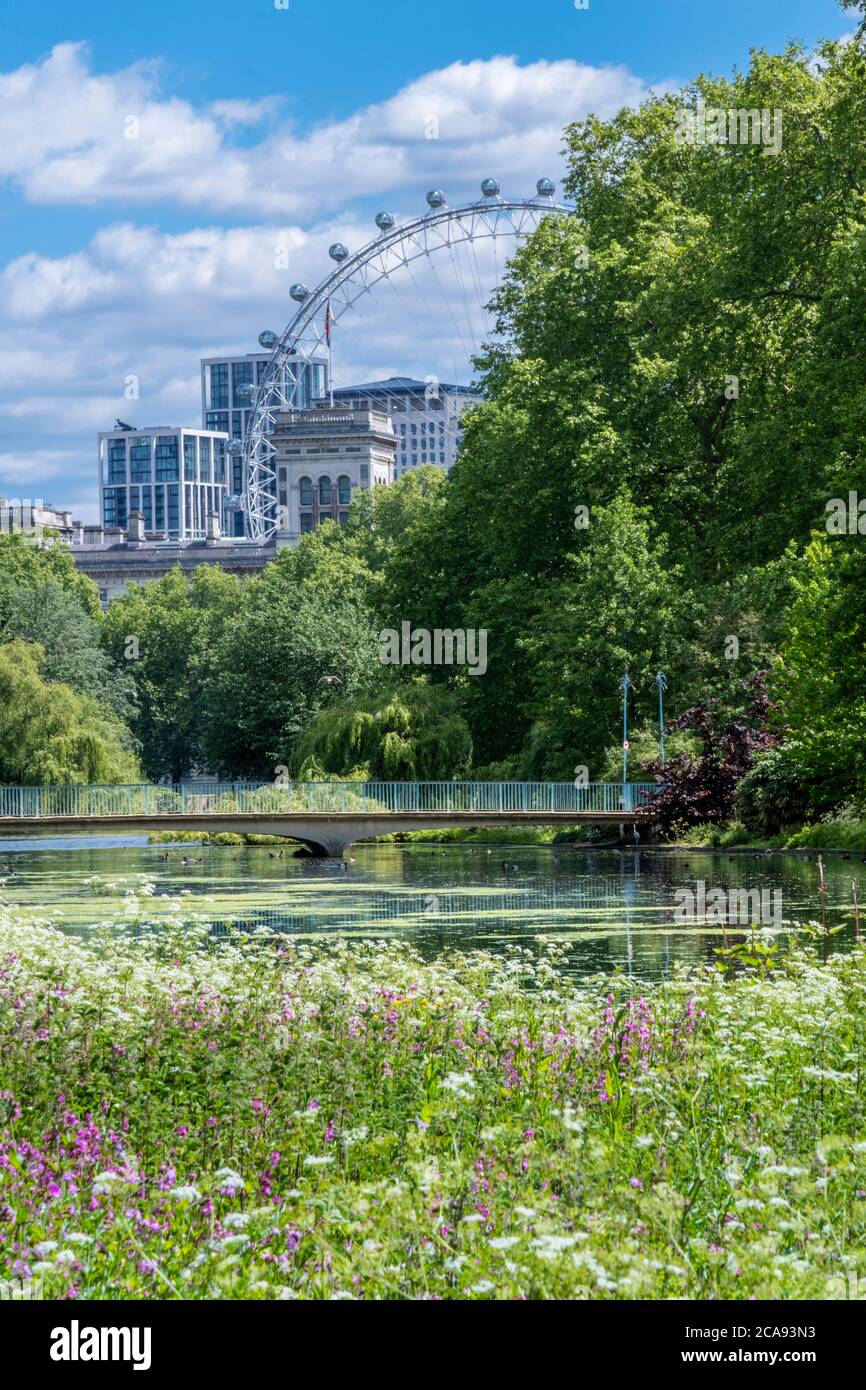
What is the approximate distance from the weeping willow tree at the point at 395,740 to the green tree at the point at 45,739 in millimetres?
7010

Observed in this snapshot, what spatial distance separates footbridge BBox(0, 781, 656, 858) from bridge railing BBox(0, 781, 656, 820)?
27mm

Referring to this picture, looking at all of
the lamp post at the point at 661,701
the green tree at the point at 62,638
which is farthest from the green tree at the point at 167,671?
the lamp post at the point at 661,701

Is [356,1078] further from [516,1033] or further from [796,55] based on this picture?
[796,55]

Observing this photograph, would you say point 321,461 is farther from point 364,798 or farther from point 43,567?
point 364,798

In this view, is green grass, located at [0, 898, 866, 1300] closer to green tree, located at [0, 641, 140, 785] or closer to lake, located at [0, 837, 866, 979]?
lake, located at [0, 837, 866, 979]

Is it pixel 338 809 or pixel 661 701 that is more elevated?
pixel 661 701

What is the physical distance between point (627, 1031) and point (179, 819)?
116ft

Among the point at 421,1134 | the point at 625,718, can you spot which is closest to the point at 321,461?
the point at 625,718

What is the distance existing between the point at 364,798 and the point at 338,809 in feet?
2.98

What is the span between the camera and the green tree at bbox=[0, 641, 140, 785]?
2336 inches

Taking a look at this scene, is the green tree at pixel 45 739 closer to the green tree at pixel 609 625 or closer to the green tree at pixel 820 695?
the green tree at pixel 609 625

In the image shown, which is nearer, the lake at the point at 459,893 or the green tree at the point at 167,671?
the lake at the point at 459,893

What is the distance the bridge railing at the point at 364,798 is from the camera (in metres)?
49.1

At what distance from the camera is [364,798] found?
165ft
